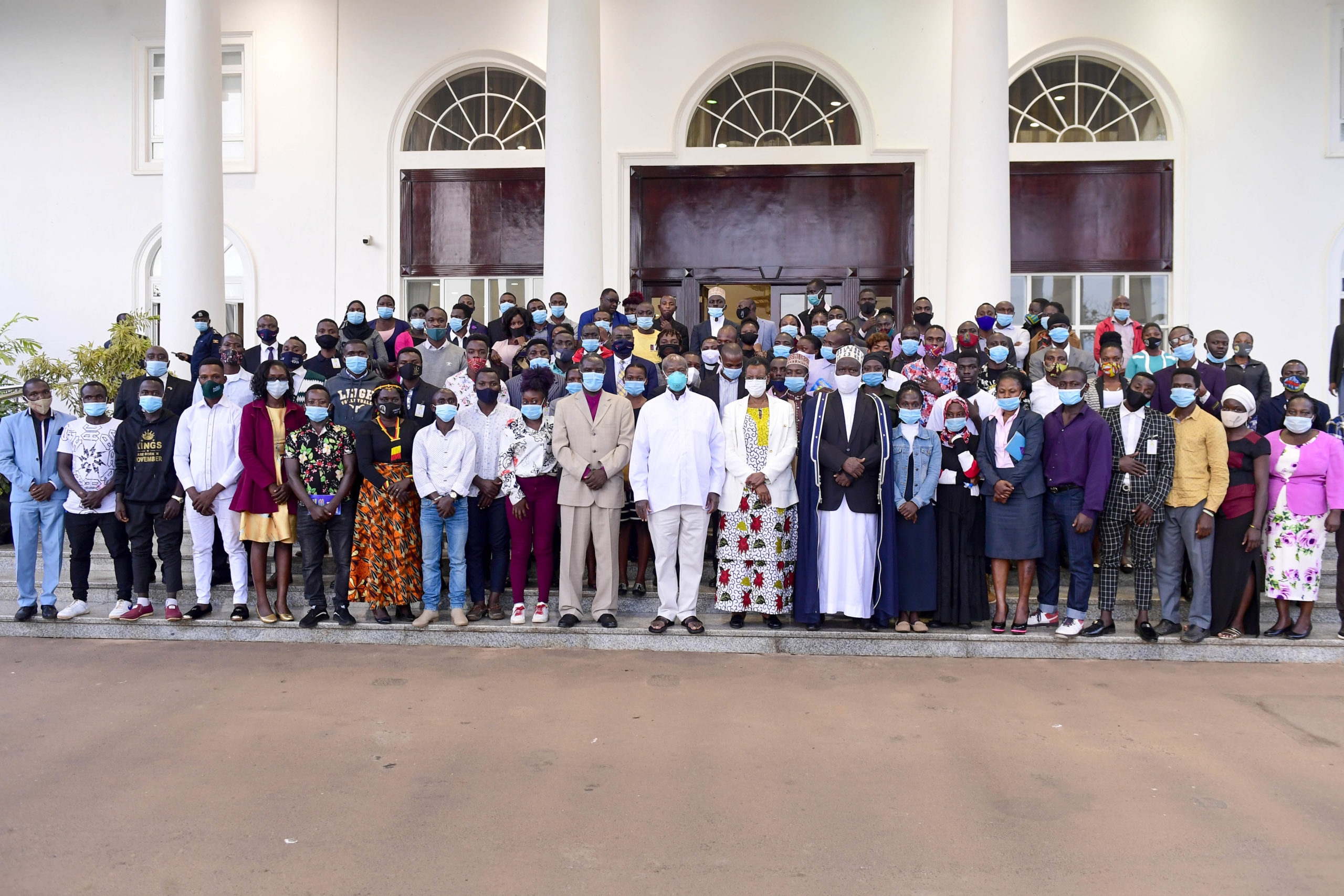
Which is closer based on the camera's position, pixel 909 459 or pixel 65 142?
pixel 909 459

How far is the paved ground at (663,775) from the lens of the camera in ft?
13.1

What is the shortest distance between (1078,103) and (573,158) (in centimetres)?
726

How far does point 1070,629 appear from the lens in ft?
23.9

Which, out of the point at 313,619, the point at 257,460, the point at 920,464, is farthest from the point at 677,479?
the point at 257,460

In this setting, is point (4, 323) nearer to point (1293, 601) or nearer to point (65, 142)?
point (65, 142)

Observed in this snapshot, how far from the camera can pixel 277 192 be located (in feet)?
47.8

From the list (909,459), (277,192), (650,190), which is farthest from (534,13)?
(909,459)

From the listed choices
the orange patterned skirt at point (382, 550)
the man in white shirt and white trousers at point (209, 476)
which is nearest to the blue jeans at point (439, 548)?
the orange patterned skirt at point (382, 550)

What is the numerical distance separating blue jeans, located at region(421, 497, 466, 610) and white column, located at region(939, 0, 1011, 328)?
6.90 metres

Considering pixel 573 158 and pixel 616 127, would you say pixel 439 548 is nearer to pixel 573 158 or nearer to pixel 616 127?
pixel 573 158

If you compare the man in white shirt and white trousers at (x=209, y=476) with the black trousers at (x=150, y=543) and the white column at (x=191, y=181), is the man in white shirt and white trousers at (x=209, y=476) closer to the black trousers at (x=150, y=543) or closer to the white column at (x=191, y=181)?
the black trousers at (x=150, y=543)

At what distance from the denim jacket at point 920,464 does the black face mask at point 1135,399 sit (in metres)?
1.39

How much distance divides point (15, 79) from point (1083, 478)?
1588cm

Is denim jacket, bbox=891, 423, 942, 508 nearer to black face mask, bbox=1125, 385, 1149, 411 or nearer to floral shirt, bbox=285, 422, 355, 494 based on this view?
black face mask, bbox=1125, 385, 1149, 411
